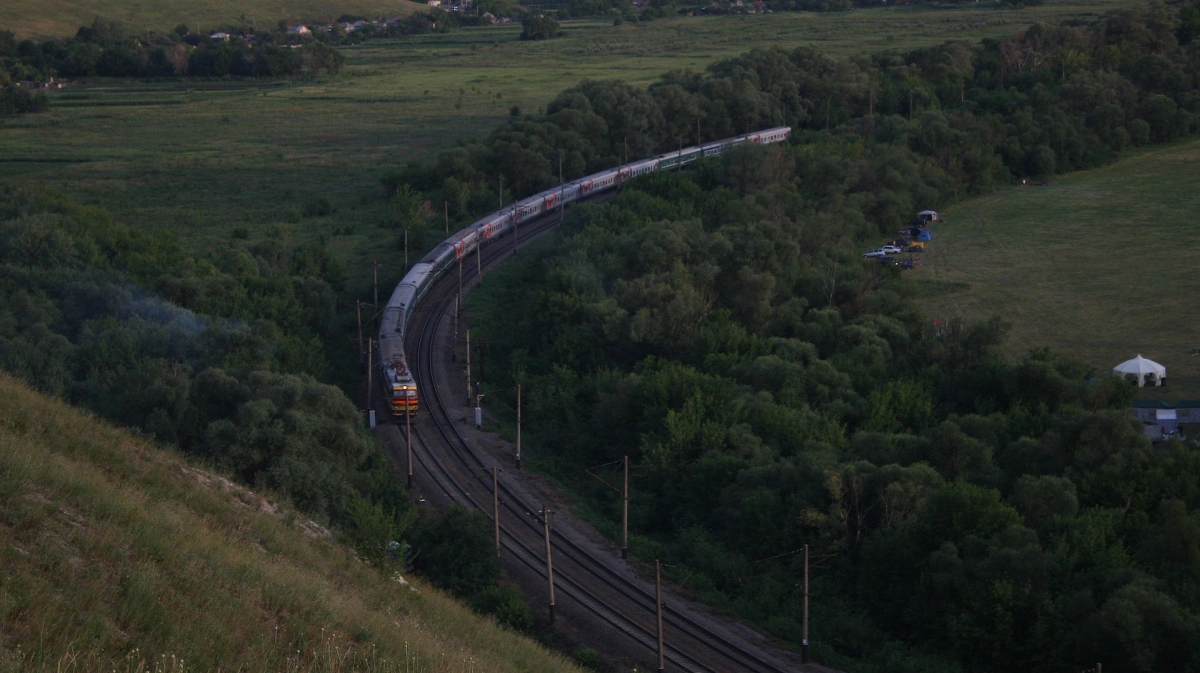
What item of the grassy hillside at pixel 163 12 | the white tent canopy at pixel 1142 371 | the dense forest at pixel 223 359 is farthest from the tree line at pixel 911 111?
the grassy hillside at pixel 163 12

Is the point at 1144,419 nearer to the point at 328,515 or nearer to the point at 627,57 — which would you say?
the point at 328,515

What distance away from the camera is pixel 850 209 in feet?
157

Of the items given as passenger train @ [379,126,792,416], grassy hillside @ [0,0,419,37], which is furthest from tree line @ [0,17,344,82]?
passenger train @ [379,126,792,416]

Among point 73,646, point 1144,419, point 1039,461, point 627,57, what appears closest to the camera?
point 73,646

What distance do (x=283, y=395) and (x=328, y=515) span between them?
147 inches

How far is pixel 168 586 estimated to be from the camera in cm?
1016

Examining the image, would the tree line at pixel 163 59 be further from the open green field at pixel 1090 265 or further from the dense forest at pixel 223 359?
the open green field at pixel 1090 265

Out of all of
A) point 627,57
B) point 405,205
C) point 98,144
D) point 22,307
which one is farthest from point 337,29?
point 22,307

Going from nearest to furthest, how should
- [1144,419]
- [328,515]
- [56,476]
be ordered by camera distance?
[56,476], [328,515], [1144,419]

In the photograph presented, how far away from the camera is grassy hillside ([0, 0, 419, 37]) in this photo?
10869 cm

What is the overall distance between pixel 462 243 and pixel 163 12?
94720 millimetres

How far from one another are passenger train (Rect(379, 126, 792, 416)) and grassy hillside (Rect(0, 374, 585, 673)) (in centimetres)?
1181

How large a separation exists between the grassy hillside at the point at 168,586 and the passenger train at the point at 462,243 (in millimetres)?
11807

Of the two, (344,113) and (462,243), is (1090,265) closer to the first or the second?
(462,243)
